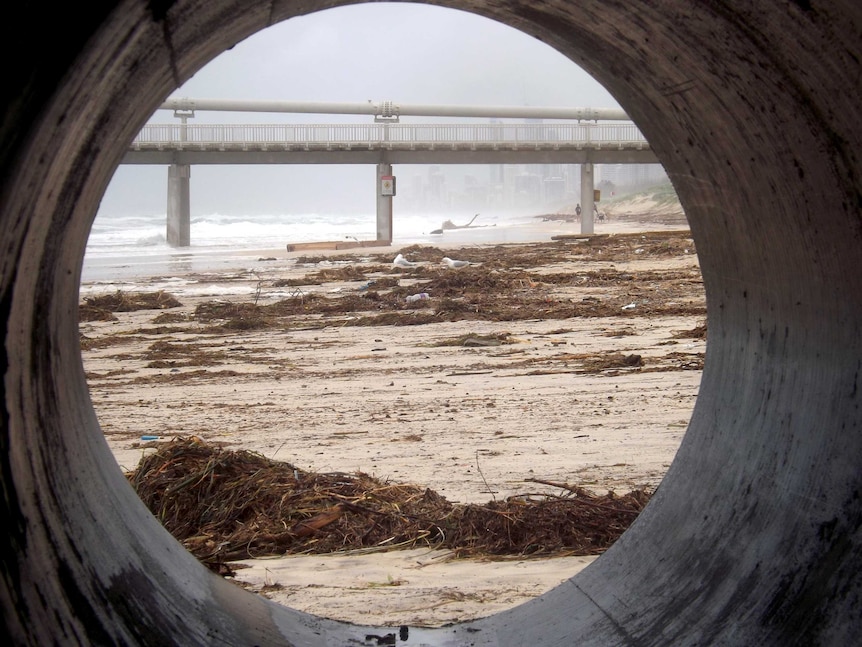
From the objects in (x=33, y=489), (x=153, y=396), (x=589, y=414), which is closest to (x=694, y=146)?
(x=33, y=489)

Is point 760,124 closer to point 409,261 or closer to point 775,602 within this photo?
point 775,602

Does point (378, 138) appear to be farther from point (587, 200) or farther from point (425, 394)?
point (425, 394)

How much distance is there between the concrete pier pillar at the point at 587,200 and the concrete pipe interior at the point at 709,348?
43769mm

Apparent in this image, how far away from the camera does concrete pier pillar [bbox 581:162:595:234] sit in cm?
4662

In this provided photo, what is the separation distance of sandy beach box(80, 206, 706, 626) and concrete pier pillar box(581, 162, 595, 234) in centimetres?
2918

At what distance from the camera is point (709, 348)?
3.68 metres

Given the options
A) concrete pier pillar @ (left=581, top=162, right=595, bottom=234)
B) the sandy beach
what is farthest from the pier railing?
the sandy beach

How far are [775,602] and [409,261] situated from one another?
2313 centimetres

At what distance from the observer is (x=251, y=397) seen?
8.66m

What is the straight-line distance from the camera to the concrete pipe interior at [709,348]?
6.06 ft

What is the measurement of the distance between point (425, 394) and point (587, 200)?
1567 inches

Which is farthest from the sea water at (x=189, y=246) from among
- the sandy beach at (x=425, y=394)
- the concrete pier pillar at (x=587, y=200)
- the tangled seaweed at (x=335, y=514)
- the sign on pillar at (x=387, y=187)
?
the tangled seaweed at (x=335, y=514)

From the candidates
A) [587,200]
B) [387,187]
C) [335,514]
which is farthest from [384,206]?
[335,514]

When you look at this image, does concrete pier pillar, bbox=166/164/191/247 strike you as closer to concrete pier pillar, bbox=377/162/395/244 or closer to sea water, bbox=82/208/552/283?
sea water, bbox=82/208/552/283
